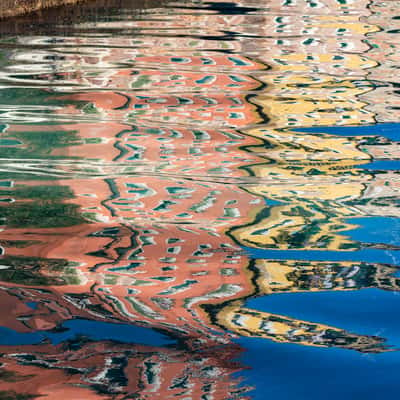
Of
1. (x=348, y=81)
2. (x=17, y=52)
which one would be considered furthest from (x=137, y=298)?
(x=17, y=52)

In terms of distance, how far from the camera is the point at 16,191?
6.81ft

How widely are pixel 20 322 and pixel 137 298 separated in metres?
0.23

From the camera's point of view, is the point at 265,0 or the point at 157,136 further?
the point at 265,0

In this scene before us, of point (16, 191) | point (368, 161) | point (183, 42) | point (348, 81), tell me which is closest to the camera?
point (16, 191)

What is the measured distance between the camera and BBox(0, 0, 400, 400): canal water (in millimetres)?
1241

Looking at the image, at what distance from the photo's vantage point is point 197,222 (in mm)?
1898

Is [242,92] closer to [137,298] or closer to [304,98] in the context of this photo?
[304,98]

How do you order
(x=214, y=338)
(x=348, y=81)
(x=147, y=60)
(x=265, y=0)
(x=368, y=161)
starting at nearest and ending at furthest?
1. (x=214, y=338)
2. (x=368, y=161)
3. (x=348, y=81)
4. (x=147, y=60)
5. (x=265, y=0)

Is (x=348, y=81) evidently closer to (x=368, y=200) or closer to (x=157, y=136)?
(x=157, y=136)

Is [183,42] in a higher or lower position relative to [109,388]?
higher

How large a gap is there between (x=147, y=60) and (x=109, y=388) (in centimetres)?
273

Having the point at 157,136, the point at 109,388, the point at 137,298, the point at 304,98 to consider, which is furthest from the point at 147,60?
the point at 109,388

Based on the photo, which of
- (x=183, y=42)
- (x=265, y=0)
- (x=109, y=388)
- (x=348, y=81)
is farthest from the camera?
(x=265, y=0)

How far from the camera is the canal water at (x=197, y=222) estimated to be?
1.24 metres
